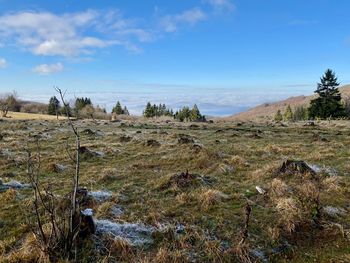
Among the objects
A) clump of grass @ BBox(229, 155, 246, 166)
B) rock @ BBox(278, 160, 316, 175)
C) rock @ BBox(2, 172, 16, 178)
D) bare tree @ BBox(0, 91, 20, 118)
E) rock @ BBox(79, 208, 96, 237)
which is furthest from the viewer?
bare tree @ BBox(0, 91, 20, 118)

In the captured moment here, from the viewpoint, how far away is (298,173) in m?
11.5

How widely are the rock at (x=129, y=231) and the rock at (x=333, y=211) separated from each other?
4.30 metres

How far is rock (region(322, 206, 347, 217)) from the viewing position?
8.54m

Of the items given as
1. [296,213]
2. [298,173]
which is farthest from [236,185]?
[296,213]

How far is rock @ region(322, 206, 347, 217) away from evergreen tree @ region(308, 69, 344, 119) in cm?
6218

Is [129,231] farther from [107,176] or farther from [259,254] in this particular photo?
[107,176]

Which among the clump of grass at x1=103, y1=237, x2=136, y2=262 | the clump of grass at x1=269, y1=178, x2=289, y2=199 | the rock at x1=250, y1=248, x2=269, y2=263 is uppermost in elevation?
the clump of grass at x1=269, y1=178, x2=289, y2=199

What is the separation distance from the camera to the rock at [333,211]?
28.0 ft

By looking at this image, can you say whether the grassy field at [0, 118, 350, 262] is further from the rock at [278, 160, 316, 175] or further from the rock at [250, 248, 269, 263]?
the rock at [278, 160, 316, 175]

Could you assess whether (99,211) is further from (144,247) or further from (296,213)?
(296,213)

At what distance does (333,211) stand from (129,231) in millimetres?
5071

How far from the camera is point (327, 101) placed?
220 feet

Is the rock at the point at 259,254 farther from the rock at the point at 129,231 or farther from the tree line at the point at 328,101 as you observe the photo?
the tree line at the point at 328,101

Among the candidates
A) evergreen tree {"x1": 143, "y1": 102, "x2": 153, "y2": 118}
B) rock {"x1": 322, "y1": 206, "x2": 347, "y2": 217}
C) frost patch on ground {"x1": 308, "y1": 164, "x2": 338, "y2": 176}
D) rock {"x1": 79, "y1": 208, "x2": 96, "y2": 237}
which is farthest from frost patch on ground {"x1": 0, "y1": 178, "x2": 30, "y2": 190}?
evergreen tree {"x1": 143, "y1": 102, "x2": 153, "y2": 118}
